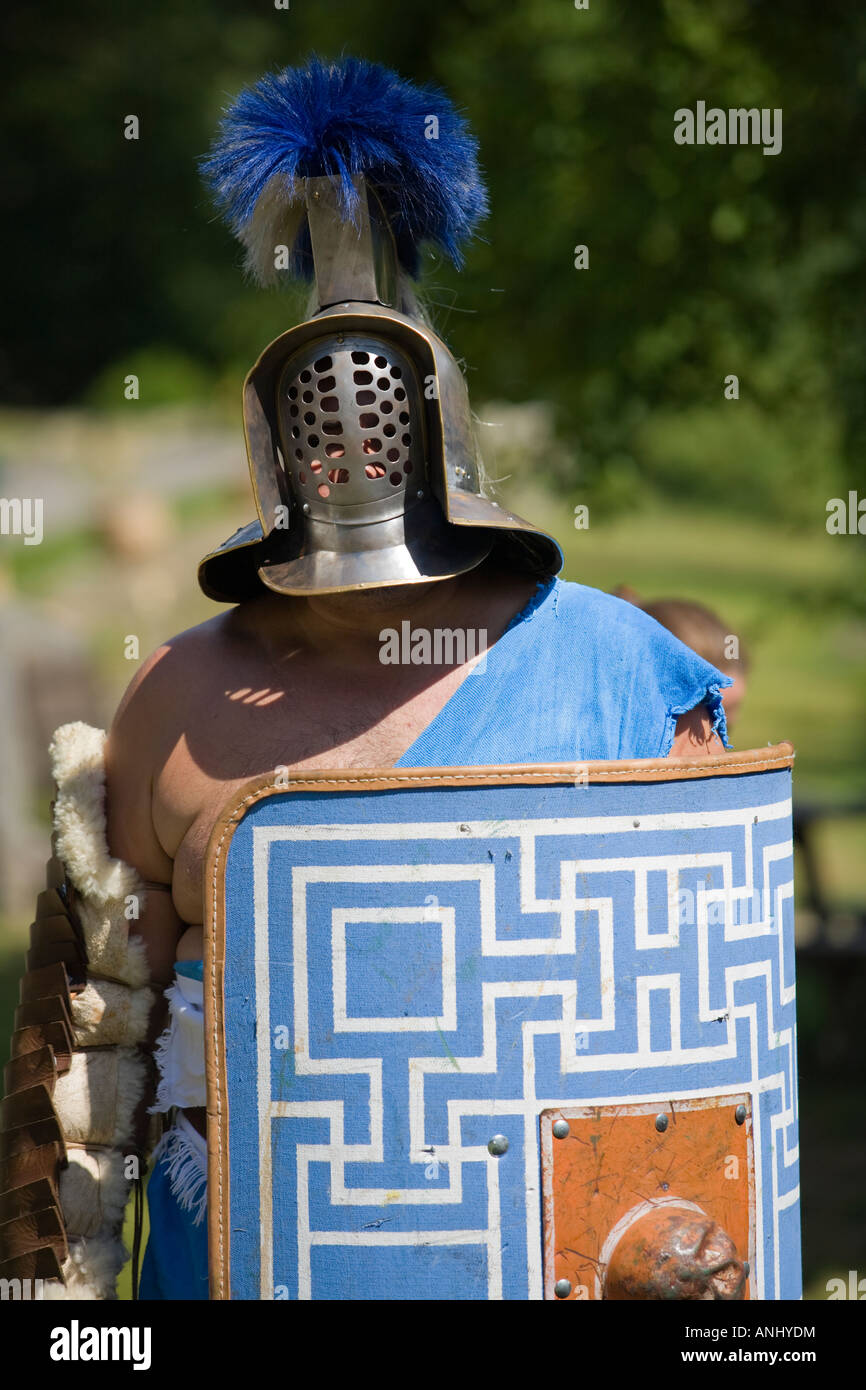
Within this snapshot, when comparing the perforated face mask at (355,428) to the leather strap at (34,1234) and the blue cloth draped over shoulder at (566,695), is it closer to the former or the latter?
the blue cloth draped over shoulder at (566,695)

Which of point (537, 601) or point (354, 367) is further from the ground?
point (354, 367)

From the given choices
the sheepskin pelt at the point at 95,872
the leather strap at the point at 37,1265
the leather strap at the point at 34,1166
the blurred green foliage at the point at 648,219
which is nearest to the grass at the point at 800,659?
the blurred green foliage at the point at 648,219

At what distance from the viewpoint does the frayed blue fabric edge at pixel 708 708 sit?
7.08ft

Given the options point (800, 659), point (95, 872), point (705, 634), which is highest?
point (800, 659)

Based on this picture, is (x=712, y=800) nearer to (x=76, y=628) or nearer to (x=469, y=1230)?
(x=469, y=1230)

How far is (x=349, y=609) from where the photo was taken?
2.18m

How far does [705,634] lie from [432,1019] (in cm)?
174

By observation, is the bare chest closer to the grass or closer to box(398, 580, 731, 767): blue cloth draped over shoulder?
box(398, 580, 731, 767): blue cloth draped over shoulder

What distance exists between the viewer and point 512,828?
6.45ft

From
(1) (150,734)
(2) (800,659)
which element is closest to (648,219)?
(1) (150,734)

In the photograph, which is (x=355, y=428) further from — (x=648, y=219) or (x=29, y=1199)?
(x=648, y=219)

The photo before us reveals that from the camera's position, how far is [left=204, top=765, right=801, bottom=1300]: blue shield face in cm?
194

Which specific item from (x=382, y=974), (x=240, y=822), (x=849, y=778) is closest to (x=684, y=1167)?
(x=382, y=974)

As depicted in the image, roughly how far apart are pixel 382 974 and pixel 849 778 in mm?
9711
